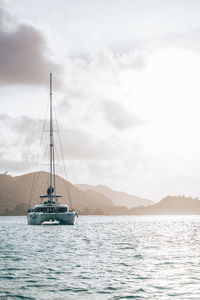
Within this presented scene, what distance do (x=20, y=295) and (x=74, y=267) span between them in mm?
8265

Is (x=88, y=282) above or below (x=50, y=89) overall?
below

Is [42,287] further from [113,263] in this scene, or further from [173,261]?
[173,261]

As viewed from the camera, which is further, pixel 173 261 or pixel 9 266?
pixel 173 261

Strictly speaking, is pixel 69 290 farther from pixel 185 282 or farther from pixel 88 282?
pixel 185 282

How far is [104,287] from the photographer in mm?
18125

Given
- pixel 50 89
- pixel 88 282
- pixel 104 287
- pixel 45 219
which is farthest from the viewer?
pixel 50 89

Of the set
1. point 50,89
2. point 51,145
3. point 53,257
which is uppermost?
point 50,89

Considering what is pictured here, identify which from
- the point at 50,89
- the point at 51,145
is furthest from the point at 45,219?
the point at 50,89

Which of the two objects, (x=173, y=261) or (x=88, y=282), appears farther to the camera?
(x=173, y=261)

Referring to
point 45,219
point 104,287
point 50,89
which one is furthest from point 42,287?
point 50,89

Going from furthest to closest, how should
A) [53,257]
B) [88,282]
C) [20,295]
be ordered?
[53,257]
[88,282]
[20,295]

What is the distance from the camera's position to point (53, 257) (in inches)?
1222

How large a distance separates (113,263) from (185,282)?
28.0ft

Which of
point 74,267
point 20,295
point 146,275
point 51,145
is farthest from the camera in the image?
point 51,145
